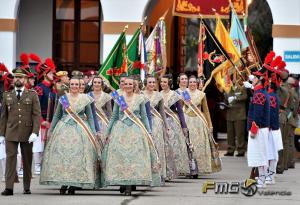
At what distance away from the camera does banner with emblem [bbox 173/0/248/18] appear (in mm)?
25641

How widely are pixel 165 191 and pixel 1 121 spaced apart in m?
2.50

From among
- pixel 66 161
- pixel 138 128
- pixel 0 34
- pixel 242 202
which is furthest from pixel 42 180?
pixel 0 34

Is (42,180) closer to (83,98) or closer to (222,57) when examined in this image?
(83,98)

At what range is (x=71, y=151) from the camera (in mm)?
15062

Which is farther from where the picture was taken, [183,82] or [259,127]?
[183,82]

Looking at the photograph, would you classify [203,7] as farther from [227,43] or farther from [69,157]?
[69,157]

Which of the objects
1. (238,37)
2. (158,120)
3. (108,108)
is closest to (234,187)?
(158,120)

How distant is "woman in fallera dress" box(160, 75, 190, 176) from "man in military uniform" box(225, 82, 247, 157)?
638 centimetres

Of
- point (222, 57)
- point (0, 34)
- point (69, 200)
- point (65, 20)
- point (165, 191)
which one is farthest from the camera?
point (65, 20)

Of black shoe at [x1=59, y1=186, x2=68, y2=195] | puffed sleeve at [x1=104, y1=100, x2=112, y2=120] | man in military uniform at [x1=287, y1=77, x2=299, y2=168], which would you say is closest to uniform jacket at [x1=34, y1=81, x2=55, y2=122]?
puffed sleeve at [x1=104, y1=100, x2=112, y2=120]

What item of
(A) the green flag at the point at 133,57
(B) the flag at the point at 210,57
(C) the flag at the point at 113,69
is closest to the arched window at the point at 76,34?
(B) the flag at the point at 210,57

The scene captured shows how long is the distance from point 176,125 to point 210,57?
9.76ft

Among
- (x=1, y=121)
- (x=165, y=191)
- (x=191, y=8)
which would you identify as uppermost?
(x=191, y=8)

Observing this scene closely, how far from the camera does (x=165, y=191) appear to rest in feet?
53.1
